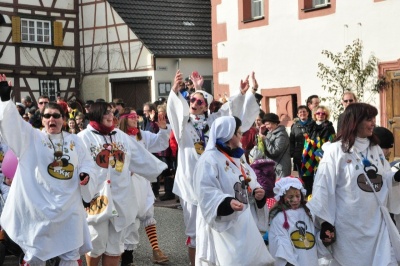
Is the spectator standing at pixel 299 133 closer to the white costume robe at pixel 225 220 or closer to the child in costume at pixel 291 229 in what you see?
the child in costume at pixel 291 229

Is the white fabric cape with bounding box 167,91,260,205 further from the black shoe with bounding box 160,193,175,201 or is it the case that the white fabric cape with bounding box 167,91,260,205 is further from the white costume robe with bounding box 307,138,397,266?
the black shoe with bounding box 160,193,175,201

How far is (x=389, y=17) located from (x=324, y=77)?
1.95 metres

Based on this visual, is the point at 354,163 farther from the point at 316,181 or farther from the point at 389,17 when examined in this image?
the point at 389,17

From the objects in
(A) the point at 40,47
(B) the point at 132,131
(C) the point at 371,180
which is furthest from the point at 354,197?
(A) the point at 40,47

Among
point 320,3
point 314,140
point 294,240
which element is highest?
point 320,3

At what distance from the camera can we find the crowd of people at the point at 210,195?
20.4 feet

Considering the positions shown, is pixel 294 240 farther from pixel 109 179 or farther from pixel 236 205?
pixel 109 179

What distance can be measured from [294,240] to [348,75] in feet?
32.8

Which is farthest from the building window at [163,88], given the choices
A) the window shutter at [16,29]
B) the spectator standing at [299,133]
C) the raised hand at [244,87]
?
the raised hand at [244,87]

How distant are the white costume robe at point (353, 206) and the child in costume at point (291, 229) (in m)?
0.35

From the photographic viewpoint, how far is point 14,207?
6.78m

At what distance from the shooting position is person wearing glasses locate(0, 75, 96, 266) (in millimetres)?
6680

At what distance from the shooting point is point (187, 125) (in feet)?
26.5

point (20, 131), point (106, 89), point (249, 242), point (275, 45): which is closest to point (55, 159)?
point (20, 131)
